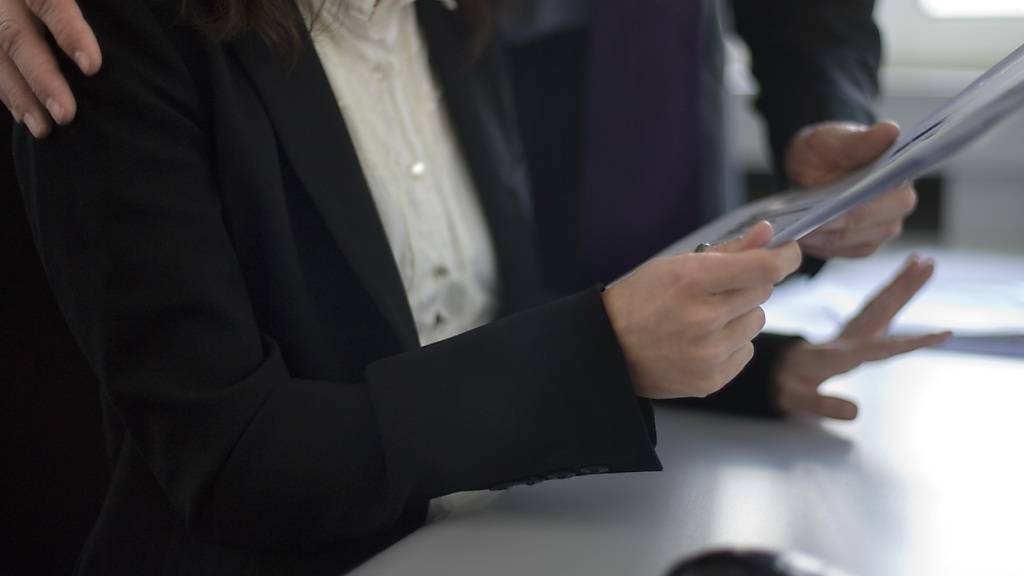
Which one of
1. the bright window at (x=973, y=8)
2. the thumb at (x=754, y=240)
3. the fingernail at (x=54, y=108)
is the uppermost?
the fingernail at (x=54, y=108)

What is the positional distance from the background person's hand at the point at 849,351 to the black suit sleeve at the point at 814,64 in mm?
233

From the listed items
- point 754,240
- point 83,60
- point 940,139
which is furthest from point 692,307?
point 83,60

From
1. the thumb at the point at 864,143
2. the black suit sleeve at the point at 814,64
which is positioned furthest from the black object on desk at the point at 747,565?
the black suit sleeve at the point at 814,64

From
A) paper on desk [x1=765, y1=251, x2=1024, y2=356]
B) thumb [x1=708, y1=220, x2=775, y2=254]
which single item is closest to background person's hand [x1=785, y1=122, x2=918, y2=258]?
→ paper on desk [x1=765, y1=251, x2=1024, y2=356]

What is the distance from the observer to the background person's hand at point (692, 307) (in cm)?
56

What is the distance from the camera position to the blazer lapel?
0.70m

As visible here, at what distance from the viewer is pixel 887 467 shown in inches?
27.2

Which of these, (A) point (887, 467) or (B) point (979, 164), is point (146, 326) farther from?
(B) point (979, 164)

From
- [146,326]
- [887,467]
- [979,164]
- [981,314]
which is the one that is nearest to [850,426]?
[887,467]

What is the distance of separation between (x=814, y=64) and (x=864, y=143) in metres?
0.26

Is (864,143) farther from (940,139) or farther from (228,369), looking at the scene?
(228,369)

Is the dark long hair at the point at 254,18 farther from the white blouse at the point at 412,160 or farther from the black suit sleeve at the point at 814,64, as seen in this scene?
the black suit sleeve at the point at 814,64

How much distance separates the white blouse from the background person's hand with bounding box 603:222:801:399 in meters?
0.26

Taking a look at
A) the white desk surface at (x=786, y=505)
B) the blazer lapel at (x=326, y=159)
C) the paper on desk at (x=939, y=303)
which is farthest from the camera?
the paper on desk at (x=939, y=303)
